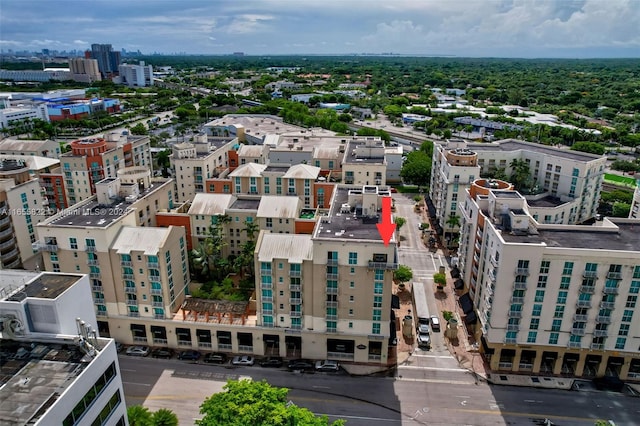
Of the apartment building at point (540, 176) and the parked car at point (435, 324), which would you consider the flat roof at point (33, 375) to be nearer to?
the parked car at point (435, 324)

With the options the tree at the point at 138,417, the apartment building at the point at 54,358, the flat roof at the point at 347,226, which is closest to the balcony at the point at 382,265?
the flat roof at the point at 347,226

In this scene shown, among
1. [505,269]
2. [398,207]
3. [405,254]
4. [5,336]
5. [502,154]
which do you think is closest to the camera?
[5,336]

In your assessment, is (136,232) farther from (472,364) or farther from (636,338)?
(636,338)

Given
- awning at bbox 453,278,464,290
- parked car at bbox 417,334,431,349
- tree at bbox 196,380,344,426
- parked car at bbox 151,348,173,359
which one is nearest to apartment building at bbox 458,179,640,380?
parked car at bbox 417,334,431,349

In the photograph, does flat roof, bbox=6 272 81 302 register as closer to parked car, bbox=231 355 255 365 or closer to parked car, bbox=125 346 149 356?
parked car, bbox=125 346 149 356

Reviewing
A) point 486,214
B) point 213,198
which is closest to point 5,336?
point 213,198

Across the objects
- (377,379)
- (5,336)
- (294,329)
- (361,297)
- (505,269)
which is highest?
(5,336)

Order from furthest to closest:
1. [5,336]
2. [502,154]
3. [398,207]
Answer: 1. [398,207]
2. [502,154]
3. [5,336]
